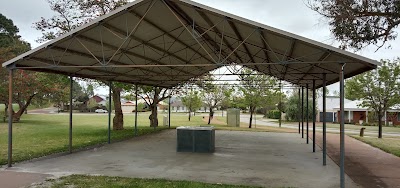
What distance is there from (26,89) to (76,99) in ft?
160

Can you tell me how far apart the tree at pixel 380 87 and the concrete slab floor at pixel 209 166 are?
12276 mm

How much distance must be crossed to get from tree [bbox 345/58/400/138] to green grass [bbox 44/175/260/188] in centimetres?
1834

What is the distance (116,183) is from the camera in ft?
22.5

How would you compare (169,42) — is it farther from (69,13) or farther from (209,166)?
(69,13)

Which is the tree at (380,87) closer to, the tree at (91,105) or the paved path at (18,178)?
the paved path at (18,178)

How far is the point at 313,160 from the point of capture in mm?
10016

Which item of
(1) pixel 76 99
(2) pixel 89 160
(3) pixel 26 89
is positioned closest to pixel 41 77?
(3) pixel 26 89

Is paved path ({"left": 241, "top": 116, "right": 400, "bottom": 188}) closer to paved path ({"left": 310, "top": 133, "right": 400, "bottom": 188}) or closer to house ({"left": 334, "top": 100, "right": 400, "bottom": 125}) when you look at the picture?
paved path ({"left": 310, "top": 133, "right": 400, "bottom": 188})

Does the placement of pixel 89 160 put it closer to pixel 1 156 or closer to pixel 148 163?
pixel 148 163

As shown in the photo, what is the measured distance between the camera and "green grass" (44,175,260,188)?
6656 mm

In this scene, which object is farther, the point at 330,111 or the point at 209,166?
the point at 330,111

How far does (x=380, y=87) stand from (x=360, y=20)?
13840 mm

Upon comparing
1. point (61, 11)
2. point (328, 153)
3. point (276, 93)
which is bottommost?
point (328, 153)

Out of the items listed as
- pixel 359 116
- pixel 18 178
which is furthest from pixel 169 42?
pixel 359 116
